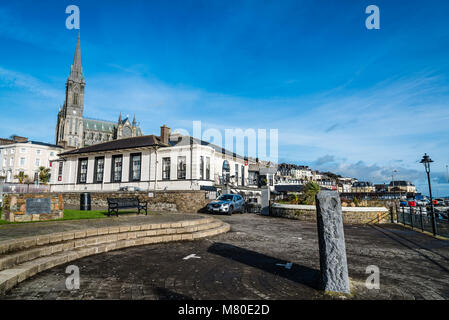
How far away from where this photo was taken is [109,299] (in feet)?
12.3

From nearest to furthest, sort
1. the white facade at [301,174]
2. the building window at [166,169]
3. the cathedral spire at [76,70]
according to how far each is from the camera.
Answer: the building window at [166,169]
the cathedral spire at [76,70]
the white facade at [301,174]

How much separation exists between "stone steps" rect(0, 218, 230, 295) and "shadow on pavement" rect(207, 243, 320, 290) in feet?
6.61

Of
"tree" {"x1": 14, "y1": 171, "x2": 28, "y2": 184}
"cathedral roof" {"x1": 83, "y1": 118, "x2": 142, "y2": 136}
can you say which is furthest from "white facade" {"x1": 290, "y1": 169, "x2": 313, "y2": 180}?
"tree" {"x1": 14, "y1": 171, "x2": 28, "y2": 184}

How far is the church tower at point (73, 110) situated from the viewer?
370 ft

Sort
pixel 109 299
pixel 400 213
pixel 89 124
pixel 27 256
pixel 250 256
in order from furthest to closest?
pixel 89 124, pixel 400 213, pixel 250 256, pixel 27 256, pixel 109 299

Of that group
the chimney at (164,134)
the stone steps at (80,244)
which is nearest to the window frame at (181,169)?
the chimney at (164,134)

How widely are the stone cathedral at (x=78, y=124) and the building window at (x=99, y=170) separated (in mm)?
88451

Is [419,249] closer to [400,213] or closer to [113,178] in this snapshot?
[400,213]

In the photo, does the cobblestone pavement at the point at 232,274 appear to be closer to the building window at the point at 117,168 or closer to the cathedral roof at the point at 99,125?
the building window at the point at 117,168

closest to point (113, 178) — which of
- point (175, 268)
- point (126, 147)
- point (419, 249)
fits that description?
point (126, 147)

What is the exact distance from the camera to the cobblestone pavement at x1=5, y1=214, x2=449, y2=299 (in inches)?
158

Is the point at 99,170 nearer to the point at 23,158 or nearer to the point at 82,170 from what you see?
the point at 82,170

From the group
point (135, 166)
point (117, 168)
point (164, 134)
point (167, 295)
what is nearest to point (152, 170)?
point (135, 166)

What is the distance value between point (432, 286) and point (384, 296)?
4.68 feet
